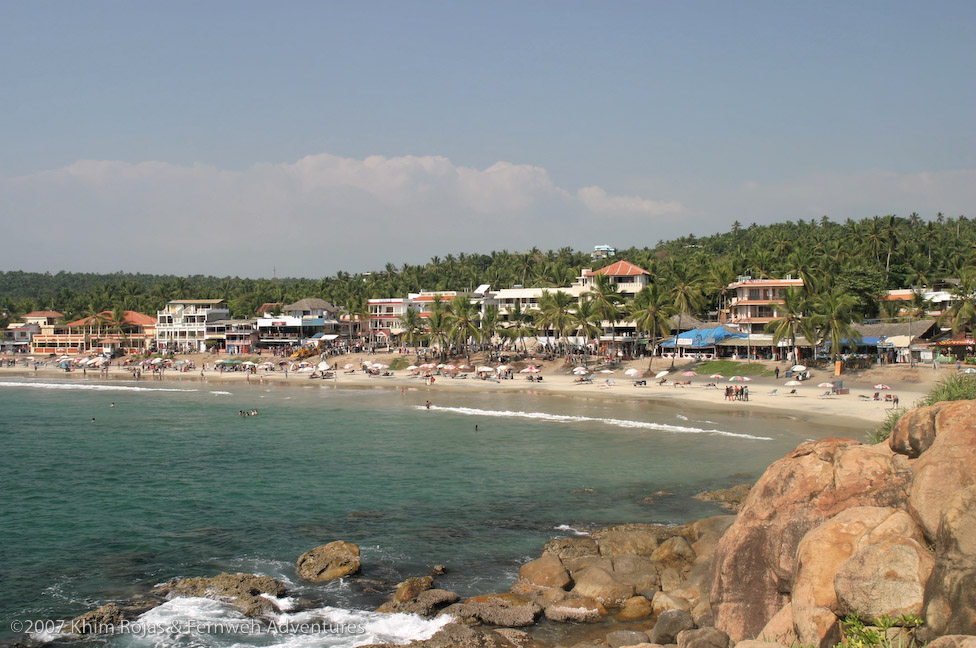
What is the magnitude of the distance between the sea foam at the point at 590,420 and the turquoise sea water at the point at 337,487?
1.10 ft

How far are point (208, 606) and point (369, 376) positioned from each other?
62833 mm

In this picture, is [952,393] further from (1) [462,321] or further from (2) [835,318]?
(1) [462,321]

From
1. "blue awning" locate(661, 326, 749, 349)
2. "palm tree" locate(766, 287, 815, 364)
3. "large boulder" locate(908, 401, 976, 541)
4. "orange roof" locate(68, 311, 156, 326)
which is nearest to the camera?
"large boulder" locate(908, 401, 976, 541)

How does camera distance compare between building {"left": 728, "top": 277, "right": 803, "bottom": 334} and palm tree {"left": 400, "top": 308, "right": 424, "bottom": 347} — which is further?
palm tree {"left": 400, "top": 308, "right": 424, "bottom": 347}

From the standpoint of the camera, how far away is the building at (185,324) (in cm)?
11188

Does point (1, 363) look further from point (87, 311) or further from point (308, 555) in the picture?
point (308, 555)

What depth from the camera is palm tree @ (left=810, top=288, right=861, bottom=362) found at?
204 feet

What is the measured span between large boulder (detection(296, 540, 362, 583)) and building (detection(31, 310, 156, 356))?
335 feet

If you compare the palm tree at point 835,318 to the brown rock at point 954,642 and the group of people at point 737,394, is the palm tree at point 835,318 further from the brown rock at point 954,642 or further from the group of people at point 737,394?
the brown rock at point 954,642

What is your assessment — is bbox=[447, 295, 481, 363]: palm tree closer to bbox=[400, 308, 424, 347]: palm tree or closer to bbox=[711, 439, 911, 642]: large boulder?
bbox=[400, 308, 424, 347]: palm tree

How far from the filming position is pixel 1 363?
112 meters

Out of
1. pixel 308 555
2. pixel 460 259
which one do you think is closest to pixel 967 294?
pixel 308 555

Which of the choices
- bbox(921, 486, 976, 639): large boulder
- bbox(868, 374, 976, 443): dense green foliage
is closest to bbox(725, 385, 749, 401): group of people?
bbox(868, 374, 976, 443): dense green foliage

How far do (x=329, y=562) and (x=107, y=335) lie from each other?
361 ft
